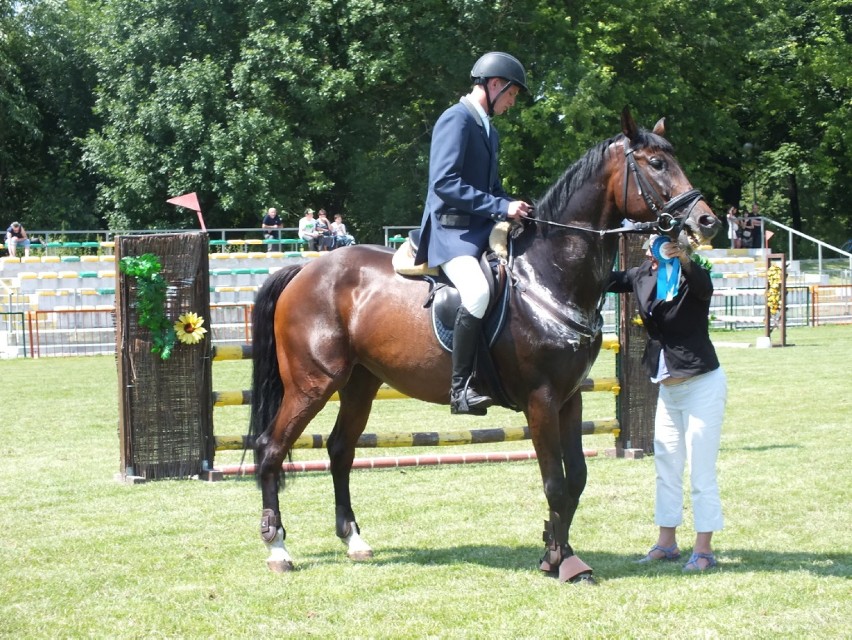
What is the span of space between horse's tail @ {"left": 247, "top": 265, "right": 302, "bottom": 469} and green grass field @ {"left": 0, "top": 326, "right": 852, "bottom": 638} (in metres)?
0.95

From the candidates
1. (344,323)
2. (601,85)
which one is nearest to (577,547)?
(344,323)

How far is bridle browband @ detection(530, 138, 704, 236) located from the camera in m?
6.18

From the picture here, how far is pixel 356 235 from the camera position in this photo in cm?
4178

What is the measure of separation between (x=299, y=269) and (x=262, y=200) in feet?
97.7

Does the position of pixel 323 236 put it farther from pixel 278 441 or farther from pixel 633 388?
pixel 278 441

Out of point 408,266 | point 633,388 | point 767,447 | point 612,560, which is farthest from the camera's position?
point 767,447

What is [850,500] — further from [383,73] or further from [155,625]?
[383,73]

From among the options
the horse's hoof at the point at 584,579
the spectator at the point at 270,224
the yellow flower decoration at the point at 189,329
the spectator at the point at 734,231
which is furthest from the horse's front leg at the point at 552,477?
the spectator at the point at 734,231

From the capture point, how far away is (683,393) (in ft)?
22.6

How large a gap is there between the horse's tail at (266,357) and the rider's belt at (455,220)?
1.52 metres

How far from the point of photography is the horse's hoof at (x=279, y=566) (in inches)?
272

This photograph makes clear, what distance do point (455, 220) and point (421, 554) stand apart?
88.8 inches

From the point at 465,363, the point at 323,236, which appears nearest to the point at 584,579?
the point at 465,363

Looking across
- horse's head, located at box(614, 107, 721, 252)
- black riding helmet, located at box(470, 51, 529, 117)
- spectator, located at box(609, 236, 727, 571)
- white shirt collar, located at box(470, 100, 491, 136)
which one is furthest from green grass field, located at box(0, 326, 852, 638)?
black riding helmet, located at box(470, 51, 529, 117)
